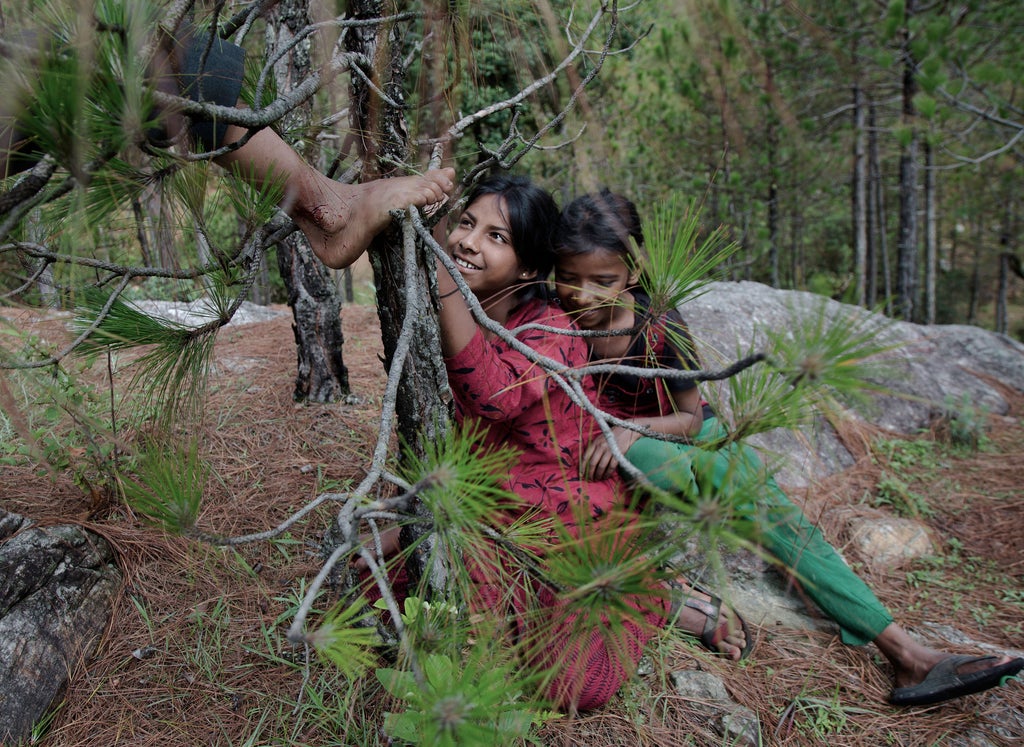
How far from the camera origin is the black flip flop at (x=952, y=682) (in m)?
1.43

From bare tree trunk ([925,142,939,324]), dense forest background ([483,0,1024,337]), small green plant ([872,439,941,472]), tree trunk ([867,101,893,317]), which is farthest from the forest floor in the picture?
bare tree trunk ([925,142,939,324])

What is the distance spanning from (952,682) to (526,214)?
167 cm

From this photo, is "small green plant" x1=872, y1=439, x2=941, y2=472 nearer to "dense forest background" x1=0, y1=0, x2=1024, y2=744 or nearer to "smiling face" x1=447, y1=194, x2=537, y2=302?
"dense forest background" x1=0, y1=0, x2=1024, y2=744

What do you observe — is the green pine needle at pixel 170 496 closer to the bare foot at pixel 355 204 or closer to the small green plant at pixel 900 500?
the bare foot at pixel 355 204

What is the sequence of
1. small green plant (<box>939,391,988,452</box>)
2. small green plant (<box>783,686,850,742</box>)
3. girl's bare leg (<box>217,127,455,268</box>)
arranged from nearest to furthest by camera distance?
girl's bare leg (<box>217,127,455,268</box>), small green plant (<box>783,686,850,742</box>), small green plant (<box>939,391,988,452</box>)

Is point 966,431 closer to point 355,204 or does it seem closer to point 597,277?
point 597,277

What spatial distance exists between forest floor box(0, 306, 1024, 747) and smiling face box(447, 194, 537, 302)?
32.4 inches

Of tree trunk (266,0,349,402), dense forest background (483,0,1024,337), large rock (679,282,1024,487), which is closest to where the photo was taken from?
tree trunk (266,0,349,402)

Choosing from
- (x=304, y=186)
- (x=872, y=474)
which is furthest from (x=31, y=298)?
(x=872, y=474)

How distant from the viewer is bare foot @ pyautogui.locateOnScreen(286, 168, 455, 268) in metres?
0.97

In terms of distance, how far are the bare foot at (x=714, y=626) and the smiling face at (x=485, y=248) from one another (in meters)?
1.04

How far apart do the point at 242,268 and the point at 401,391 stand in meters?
0.39

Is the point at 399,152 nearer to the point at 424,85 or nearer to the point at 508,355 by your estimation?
the point at 424,85

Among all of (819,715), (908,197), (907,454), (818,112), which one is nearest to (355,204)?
(819,715)
